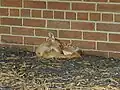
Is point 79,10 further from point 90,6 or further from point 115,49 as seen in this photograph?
point 115,49

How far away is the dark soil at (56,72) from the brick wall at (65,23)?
22cm

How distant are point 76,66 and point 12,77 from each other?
97cm

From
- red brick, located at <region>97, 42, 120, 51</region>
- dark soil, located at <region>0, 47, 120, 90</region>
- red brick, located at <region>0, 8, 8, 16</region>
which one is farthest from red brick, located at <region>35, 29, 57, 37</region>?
red brick, located at <region>97, 42, 120, 51</region>

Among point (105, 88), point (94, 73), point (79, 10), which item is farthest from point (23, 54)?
point (105, 88)

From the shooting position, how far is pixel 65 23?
287 inches

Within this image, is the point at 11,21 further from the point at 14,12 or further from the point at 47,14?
the point at 47,14

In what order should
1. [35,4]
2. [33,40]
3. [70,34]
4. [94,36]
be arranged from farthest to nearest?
1. [33,40]
2. [35,4]
3. [70,34]
4. [94,36]

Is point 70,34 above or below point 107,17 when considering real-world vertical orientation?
below

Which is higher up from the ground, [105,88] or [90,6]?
[90,6]

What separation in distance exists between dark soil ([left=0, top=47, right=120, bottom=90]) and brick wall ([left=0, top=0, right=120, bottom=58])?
216 millimetres

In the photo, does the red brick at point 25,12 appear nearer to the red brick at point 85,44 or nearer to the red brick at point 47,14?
the red brick at point 47,14

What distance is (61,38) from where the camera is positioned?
24.2 ft

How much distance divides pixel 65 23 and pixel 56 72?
4.13 ft

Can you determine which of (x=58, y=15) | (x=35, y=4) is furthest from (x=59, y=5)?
(x=35, y=4)
